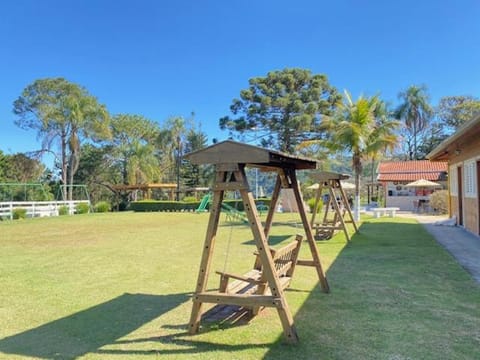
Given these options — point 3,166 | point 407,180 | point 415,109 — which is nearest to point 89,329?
point 407,180

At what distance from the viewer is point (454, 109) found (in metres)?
36.1

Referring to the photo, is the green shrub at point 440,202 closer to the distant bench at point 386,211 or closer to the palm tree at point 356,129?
the distant bench at point 386,211

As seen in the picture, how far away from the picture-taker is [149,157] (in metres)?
32.4

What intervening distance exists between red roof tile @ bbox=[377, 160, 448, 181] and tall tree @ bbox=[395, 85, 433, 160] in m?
12.3

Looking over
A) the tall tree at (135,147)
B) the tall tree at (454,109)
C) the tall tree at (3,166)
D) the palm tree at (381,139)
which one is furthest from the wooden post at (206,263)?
the tall tree at (454,109)

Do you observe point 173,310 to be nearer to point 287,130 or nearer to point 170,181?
point 287,130

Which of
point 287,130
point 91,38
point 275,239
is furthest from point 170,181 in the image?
point 275,239

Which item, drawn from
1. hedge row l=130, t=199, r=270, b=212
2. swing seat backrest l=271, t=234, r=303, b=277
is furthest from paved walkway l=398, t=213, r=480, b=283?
hedge row l=130, t=199, r=270, b=212

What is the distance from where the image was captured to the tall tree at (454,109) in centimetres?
3481

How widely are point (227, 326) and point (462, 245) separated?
22.9ft

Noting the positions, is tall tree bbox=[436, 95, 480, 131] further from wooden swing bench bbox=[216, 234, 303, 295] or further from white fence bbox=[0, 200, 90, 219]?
wooden swing bench bbox=[216, 234, 303, 295]

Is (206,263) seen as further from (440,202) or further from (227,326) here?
(440,202)

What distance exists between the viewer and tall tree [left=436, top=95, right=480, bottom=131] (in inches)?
1370

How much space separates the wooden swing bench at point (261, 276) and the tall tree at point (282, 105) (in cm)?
2314
